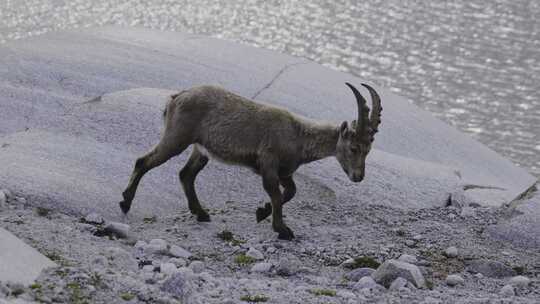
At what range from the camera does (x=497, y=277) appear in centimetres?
1015

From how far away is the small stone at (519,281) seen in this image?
9805mm

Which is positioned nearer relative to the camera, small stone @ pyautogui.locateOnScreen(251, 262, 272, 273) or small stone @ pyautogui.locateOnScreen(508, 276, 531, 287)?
small stone @ pyautogui.locateOnScreen(251, 262, 272, 273)

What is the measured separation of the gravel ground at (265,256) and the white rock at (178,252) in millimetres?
18

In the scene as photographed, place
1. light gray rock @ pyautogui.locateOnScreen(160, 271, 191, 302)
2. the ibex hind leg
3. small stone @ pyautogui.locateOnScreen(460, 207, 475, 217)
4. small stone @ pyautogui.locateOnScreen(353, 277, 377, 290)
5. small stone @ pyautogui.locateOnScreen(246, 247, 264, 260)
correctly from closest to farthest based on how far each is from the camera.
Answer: light gray rock @ pyautogui.locateOnScreen(160, 271, 191, 302) < small stone @ pyautogui.locateOnScreen(353, 277, 377, 290) < small stone @ pyautogui.locateOnScreen(246, 247, 264, 260) < the ibex hind leg < small stone @ pyautogui.locateOnScreen(460, 207, 475, 217)

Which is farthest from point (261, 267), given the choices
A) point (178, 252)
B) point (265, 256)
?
point (178, 252)

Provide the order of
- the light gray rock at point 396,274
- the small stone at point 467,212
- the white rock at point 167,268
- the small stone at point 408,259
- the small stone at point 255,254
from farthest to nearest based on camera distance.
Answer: the small stone at point 467,212
the small stone at point 408,259
the small stone at point 255,254
the light gray rock at point 396,274
the white rock at point 167,268

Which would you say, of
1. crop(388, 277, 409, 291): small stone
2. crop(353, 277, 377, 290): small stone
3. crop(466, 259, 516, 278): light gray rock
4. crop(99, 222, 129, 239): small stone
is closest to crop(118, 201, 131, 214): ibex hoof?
crop(99, 222, 129, 239): small stone

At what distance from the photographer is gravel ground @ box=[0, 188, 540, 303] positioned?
7.89m

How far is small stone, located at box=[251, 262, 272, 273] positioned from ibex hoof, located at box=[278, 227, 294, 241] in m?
1.19

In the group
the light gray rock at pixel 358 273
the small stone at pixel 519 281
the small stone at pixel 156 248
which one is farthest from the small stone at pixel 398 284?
the small stone at pixel 156 248

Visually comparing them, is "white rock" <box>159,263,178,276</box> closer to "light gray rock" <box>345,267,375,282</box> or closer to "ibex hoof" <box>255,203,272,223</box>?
"light gray rock" <box>345,267,375,282</box>

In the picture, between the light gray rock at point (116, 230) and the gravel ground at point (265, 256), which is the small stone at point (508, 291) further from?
the light gray rock at point (116, 230)

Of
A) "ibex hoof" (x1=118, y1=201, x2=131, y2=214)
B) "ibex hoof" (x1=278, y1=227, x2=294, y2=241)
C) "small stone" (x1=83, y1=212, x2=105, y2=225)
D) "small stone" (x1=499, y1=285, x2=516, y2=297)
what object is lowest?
"ibex hoof" (x1=278, y1=227, x2=294, y2=241)

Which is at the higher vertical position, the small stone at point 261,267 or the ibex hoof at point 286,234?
the small stone at point 261,267
